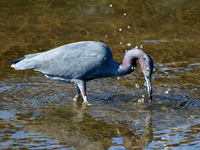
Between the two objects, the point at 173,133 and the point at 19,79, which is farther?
the point at 19,79

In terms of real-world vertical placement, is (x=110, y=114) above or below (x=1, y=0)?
below

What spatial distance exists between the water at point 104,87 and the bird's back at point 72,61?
44 centimetres

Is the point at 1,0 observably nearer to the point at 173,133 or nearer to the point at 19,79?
the point at 19,79

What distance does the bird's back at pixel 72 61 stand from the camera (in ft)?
18.2

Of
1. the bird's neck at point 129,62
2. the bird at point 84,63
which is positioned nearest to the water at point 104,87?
the bird at point 84,63

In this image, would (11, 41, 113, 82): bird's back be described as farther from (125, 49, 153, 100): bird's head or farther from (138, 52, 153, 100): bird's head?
(138, 52, 153, 100): bird's head

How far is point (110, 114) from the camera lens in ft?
17.4

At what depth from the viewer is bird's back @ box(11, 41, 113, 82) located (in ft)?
18.2

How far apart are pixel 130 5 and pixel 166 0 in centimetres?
130

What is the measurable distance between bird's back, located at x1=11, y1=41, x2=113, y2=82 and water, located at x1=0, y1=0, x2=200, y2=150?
1.44 feet

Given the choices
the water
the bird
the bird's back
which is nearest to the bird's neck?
the bird

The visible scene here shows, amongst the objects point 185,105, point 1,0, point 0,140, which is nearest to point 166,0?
point 1,0

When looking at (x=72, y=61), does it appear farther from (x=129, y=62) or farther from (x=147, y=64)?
(x=147, y=64)

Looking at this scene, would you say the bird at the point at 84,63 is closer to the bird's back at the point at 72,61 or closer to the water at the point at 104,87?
the bird's back at the point at 72,61
